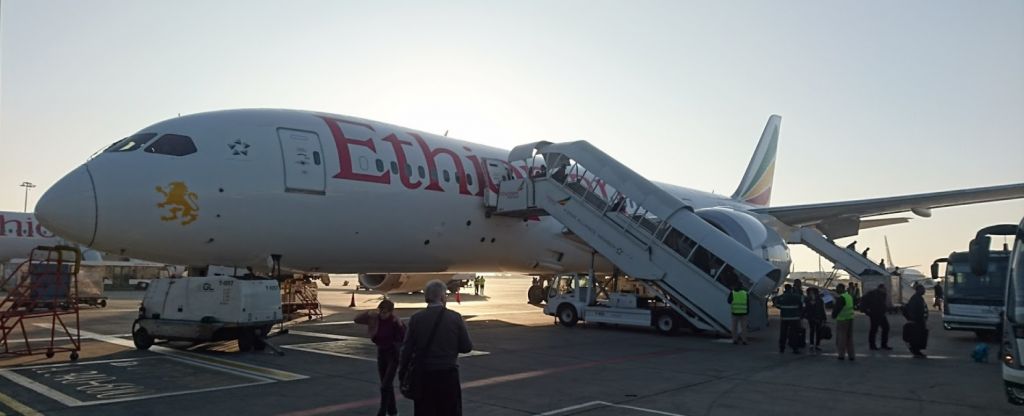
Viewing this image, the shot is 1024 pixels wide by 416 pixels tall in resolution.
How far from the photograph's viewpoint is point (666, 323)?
15375 mm

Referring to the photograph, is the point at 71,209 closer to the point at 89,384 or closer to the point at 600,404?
the point at 89,384

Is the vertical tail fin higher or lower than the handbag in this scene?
higher

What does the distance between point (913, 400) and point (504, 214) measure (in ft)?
31.8

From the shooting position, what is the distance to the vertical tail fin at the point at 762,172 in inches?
1236

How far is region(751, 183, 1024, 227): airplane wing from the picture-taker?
20578mm

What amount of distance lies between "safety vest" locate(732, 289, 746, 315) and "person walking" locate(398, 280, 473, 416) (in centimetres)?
945

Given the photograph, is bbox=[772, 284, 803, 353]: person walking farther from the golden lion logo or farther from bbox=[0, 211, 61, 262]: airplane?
bbox=[0, 211, 61, 262]: airplane

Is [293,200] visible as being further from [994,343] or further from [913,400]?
[994,343]

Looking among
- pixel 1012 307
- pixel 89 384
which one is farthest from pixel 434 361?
pixel 89 384

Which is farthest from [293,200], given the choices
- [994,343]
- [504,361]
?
[994,343]

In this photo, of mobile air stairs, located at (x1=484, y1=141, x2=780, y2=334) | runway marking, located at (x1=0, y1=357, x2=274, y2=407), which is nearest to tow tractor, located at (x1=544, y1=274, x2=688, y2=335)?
mobile air stairs, located at (x1=484, y1=141, x2=780, y2=334)

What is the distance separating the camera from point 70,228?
10.3 meters

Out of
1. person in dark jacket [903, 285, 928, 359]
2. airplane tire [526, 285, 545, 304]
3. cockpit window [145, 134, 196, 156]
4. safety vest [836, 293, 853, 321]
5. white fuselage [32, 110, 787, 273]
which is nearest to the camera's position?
white fuselage [32, 110, 787, 273]

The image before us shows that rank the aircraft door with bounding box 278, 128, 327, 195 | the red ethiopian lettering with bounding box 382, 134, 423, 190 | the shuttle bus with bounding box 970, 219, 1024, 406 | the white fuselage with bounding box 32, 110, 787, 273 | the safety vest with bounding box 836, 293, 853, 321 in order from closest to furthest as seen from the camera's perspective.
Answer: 1. the shuttle bus with bounding box 970, 219, 1024, 406
2. the white fuselage with bounding box 32, 110, 787, 273
3. the safety vest with bounding box 836, 293, 853, 321
4. the aircraft door with bounding box 278, 128, 327, 195
5. the red ethiopian lettering with bounding box 382, 134, 423, 190
